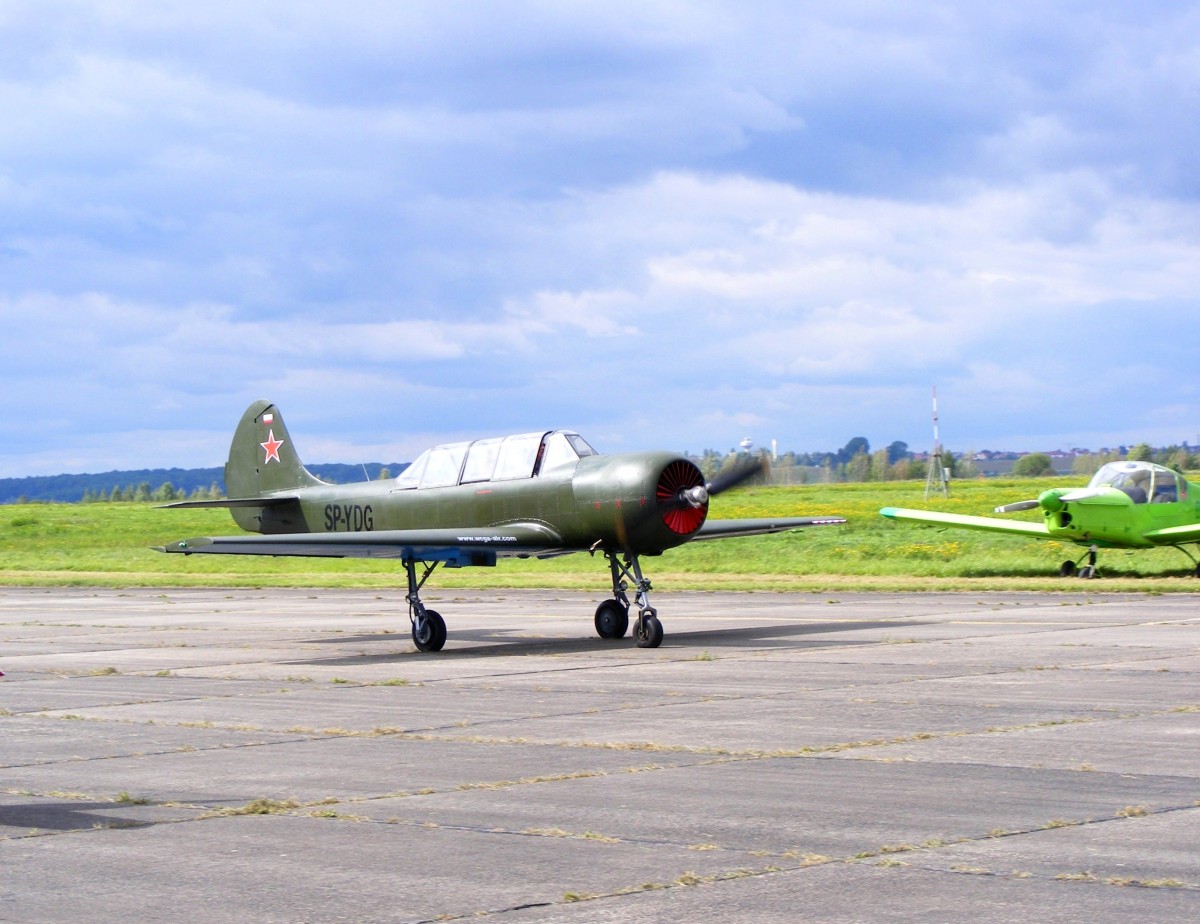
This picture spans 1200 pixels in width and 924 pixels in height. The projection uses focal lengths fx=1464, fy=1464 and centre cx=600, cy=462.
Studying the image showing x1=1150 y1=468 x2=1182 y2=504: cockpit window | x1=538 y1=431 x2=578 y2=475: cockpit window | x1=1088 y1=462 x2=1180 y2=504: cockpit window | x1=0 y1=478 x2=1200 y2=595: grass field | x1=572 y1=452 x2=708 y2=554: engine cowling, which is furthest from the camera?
x1=0 y1=478 x2=1200 y2=595: grass field

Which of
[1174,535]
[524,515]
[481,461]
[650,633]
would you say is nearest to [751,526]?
[650,633]

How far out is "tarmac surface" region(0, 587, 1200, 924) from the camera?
657 cm

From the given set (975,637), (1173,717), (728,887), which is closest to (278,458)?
(975,637)

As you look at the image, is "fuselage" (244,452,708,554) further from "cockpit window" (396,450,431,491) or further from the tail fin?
the tail fin

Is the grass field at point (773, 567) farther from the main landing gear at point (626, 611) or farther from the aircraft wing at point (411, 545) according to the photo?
the aircraft wing at point (411, 545)

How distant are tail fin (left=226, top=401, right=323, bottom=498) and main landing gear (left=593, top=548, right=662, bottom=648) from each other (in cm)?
633

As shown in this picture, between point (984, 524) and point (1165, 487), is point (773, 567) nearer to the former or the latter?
point (984, 524)

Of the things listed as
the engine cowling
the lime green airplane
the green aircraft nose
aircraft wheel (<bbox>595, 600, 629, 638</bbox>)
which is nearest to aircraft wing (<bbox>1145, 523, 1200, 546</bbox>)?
the lime green airplane

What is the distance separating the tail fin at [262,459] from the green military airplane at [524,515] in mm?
2194

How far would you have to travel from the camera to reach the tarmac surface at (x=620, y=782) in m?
6.57

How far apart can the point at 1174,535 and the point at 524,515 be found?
1726 cm

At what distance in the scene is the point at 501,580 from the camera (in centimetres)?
3850

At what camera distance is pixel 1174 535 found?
102 ft

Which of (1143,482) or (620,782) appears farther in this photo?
(1143,482)
